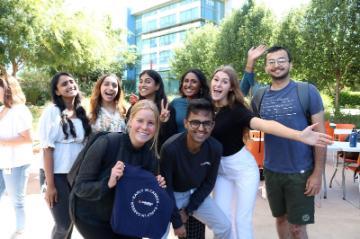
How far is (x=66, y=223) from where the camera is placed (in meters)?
3.03

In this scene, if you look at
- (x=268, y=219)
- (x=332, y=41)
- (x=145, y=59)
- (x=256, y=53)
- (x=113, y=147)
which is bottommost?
(x=268, y=219)

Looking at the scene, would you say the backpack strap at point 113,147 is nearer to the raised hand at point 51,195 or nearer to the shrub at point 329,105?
the raised hand at point 51,195

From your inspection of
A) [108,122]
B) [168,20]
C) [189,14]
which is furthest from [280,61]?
[168,20]

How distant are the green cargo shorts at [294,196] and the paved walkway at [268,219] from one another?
1.29 m

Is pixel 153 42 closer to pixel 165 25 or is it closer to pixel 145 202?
pixel 165 25

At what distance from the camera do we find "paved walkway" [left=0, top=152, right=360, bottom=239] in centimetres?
443

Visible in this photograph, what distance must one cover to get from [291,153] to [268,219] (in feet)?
6.97

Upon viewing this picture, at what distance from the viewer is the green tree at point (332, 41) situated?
15141 mm

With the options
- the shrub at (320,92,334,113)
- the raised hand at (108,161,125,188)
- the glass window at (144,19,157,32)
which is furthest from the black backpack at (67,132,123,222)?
the glass window at (144,19,157,32)

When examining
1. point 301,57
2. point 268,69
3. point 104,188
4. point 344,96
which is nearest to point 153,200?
point 104,188

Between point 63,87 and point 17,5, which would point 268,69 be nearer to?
point 63,87

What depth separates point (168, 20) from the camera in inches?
2719

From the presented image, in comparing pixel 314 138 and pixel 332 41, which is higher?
pixel 332 41

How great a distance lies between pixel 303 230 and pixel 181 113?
1564mm
